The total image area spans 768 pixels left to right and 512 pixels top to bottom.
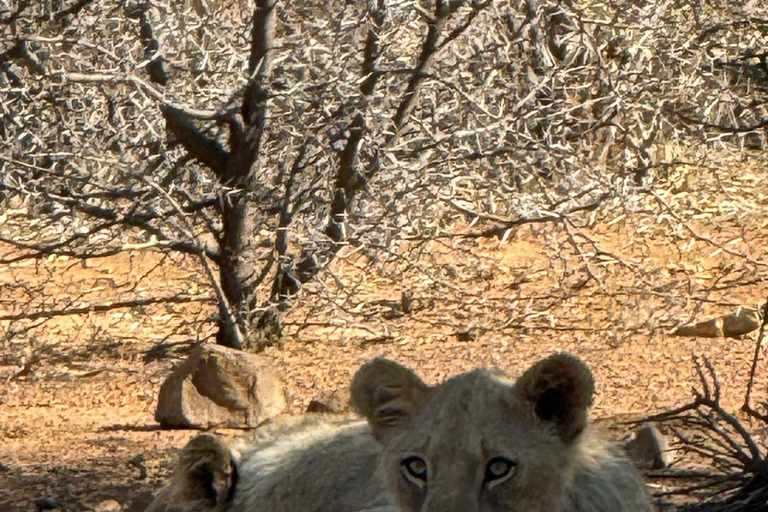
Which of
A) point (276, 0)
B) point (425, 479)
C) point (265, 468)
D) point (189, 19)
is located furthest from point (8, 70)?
point (425, 479)

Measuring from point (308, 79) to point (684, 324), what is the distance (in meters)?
3.02

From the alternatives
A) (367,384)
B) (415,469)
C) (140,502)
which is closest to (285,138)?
(140,502)

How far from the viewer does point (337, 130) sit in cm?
862

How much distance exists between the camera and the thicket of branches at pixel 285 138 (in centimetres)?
847

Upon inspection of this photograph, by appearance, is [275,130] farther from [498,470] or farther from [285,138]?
[498,470]

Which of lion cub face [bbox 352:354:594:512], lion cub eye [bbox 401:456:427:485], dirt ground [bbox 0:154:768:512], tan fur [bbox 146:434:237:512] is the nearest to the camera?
→ lion cub face [bbox 352:354:594:512]

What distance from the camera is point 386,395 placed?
4004 millimetres

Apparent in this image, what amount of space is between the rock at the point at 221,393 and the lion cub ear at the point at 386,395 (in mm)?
3692

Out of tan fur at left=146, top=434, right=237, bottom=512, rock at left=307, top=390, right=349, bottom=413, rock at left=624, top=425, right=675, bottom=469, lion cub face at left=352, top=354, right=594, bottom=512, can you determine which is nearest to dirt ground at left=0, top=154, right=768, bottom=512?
rock at left=307, top=390, right=349, bottom=413

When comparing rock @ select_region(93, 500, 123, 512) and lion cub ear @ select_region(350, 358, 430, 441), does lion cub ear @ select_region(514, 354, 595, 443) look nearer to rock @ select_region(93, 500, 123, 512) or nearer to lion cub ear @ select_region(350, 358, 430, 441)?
lion cub ear @ select_region(350, 358, 430, 441)

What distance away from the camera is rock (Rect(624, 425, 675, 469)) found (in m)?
6.57

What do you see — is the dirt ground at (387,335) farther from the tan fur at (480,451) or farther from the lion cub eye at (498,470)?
the lion cub eye at (498,470)

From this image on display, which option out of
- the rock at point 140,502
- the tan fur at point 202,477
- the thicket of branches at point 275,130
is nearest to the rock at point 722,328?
the thicket of branches at point 275,130

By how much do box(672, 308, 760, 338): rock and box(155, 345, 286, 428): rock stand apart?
3079 millimetres
